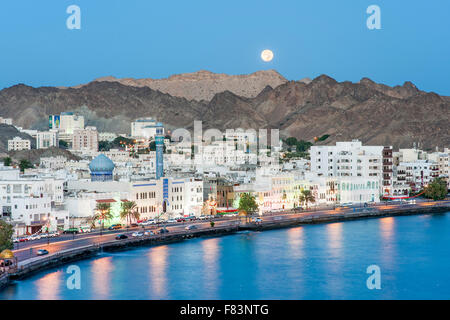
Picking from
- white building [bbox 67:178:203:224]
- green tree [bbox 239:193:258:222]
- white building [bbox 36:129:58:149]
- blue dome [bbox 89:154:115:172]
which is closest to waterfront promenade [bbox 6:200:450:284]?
green tree [bbox 239:193:258:222]

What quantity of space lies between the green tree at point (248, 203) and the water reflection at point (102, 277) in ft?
56.0

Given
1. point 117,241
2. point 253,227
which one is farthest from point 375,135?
point 117,241

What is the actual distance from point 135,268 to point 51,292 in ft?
21.7

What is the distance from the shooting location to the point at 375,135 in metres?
172

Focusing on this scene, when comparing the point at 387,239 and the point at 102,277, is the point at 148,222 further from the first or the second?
the point at 102,277

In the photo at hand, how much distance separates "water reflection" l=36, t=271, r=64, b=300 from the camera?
108 feet

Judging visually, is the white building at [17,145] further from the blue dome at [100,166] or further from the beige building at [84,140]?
the blue dome at [100,166]

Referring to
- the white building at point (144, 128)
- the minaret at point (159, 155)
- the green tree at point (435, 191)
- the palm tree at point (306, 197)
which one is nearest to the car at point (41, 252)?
the minaret at point (159, 155)

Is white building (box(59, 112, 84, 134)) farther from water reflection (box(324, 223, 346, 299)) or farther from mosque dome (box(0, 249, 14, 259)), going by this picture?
mosque dome (box(0, 249, 14, 259))

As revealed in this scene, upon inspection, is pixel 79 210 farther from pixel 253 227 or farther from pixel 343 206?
pixel 343 206

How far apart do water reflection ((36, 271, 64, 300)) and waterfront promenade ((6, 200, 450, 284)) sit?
2.52 feet

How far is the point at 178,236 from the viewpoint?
48.8 m

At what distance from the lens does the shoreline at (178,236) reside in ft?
121
